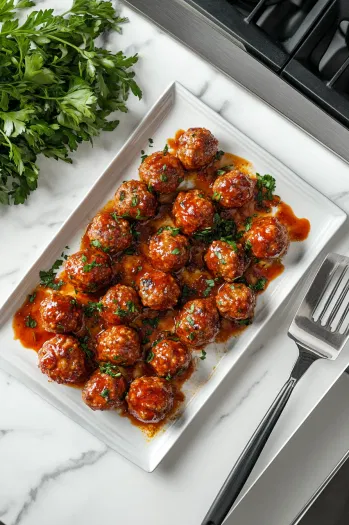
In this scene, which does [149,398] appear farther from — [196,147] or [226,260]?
[196,147]

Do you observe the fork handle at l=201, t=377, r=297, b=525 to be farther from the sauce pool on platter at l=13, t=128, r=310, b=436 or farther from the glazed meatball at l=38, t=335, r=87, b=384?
the glazed meatball at l=38, t=335, r=87, b=384

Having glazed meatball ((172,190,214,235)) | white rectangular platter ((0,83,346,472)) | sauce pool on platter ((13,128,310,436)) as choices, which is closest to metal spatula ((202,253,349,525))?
white rectangular platter ((0,83,346,472))

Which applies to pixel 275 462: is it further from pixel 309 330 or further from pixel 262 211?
pixel 262 211

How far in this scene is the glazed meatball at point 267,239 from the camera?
2852 millimetres

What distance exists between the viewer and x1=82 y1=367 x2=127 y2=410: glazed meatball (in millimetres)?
2893

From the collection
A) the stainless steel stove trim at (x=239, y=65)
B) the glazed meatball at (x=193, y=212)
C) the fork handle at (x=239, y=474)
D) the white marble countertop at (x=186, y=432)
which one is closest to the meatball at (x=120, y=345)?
the white marble countertop at (x=186, y=432)

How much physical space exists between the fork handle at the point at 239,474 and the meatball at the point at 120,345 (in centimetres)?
72

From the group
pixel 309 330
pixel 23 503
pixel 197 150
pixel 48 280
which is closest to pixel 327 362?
pixel 309 330

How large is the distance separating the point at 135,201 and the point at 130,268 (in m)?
0.38

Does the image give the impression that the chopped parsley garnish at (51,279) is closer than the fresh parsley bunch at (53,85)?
No

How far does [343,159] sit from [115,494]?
86.2 inches

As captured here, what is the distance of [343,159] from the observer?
306cm

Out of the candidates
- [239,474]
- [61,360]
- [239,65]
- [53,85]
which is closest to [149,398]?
[61,360]

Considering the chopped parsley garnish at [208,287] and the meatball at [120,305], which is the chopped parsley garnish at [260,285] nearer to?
the chopped parsley garnish at [208,287]
